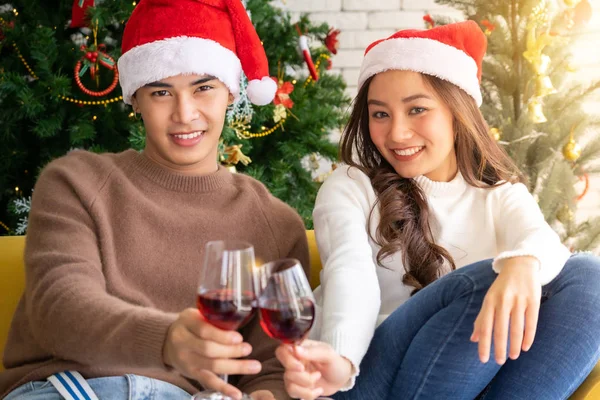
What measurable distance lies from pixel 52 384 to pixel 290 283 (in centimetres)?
59

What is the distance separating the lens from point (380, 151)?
1.80m

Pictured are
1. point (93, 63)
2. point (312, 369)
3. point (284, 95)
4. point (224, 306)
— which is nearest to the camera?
point (224, 306)

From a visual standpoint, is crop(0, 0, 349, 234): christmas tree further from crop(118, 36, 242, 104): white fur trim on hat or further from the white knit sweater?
the white knit sweater

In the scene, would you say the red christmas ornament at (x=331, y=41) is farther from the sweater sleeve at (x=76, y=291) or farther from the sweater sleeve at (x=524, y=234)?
the sweater sleeve at (x=76, y=291)

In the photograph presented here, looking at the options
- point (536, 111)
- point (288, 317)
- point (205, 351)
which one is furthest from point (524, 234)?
point (536, 111)

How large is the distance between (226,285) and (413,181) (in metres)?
0.90

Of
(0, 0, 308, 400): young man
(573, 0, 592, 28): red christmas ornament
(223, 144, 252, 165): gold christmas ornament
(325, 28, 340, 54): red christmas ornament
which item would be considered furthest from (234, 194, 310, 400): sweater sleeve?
(573, 0, 592, 28): red christmas ornament

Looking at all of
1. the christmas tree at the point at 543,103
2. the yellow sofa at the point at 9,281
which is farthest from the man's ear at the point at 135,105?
the christmas tree at the point at 543,103

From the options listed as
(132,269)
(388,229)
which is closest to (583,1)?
(388,229)

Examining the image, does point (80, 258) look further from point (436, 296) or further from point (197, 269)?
point (436, 296)

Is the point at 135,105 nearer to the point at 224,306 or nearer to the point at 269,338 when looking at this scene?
the point at 269,338

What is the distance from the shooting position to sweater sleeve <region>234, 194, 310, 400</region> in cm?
153

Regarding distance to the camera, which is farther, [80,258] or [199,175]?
[199,175]

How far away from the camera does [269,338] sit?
1610mm
